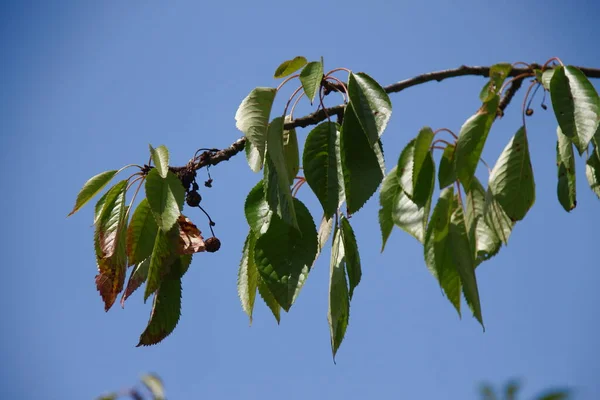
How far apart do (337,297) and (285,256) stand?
0.53 ft

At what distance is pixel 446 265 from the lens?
1.70 m

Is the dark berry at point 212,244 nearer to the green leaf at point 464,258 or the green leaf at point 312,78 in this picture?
the green leaf at point 312,78

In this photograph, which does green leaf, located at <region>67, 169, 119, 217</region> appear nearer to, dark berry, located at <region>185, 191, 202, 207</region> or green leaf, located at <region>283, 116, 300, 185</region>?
dark berry, located at <region>185, 191, 202, 207</region>

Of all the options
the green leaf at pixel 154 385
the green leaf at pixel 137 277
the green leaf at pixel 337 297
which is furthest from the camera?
the green leaf at pixel 137 277

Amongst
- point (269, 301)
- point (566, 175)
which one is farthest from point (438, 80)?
point (269, 301)

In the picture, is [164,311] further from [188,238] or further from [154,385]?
[154,385]

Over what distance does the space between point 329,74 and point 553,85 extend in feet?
1.95

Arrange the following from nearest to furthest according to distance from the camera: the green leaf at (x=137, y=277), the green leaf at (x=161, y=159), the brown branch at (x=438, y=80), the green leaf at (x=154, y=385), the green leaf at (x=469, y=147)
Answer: the green leaf at (x=154, y=385), the green leaf at (x=469, y=147), the brown branch at (x=438, y=80), the green leaf at (x=161, y=159), the green leaf at (x=137, y=277)

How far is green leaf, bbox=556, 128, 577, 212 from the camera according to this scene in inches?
68.8

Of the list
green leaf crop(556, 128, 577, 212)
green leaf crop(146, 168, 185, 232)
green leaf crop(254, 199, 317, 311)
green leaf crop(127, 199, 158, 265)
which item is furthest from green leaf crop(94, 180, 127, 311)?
green leaf crop(556, 128, 577, 212)

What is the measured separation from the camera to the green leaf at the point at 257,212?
1.75m

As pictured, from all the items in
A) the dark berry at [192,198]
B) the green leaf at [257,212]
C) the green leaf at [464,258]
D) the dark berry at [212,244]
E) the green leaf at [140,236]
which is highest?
the dark berry at [192,198]

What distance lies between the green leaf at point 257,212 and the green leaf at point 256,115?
118mm

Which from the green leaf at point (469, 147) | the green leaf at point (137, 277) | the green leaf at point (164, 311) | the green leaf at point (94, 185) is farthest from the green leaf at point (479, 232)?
the green leaf at point (94, 185)
